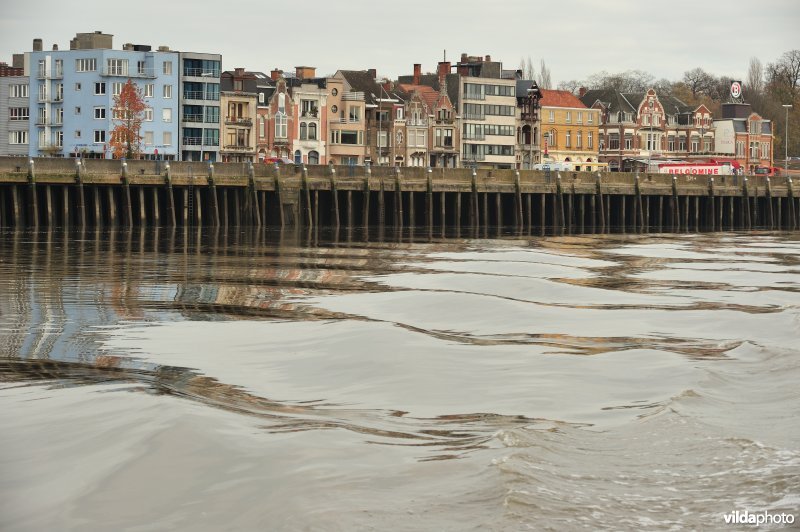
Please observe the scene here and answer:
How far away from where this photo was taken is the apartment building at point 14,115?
12075cm

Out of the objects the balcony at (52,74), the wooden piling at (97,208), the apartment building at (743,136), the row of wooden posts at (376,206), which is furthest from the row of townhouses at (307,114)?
the wooden piling at (97,208)

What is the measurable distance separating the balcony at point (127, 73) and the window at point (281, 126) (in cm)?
1361

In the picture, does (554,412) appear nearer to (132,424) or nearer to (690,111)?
(132,424)

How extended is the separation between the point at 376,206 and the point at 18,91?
61943 millimetres

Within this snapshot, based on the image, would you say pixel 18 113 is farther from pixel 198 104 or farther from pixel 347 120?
pixel 347 120

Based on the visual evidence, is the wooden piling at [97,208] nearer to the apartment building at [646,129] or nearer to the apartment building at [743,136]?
the apartment building at [646,129]

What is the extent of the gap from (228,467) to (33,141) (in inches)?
4462

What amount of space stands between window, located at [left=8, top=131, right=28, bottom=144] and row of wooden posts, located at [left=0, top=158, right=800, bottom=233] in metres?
58.5

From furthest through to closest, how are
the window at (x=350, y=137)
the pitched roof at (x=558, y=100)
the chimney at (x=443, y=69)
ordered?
the pitched roof at (x=558, y=100), the chimney at (x=443, y=69), the window at (x=350, y=137)

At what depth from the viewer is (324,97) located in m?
127

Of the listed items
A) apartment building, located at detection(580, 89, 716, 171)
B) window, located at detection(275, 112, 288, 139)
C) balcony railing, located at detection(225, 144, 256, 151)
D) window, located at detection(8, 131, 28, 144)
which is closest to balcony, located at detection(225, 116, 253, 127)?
balcony railing, located at detection(225, 144, 256, 151)

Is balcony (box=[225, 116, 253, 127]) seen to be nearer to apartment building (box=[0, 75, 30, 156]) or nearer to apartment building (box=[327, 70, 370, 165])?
apartment building (box=[327, 70, 370, 165])

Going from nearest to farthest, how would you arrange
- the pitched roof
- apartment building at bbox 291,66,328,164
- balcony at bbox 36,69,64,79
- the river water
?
the river water → balcony at bbox 36,69,64,79 → apartment building at bbox 291,66,328,164 → the pitched roof

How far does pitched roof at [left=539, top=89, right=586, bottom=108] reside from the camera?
15200 centimetres
